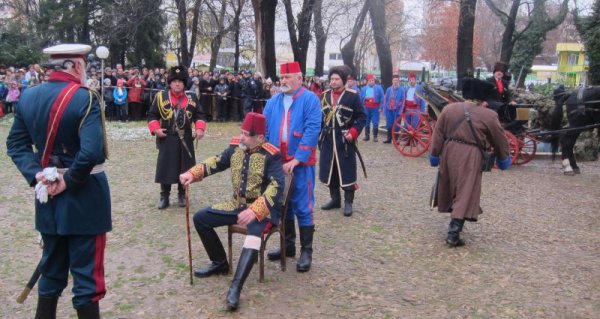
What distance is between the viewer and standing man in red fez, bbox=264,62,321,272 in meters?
4.90

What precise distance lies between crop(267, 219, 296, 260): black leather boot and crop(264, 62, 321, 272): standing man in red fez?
209 mm

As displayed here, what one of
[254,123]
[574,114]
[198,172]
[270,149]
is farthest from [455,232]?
[574,114]

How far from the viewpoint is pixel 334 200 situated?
23.8 feet

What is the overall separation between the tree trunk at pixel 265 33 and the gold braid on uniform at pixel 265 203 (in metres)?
15.4

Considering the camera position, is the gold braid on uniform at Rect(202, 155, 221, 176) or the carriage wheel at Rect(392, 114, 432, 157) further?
the carriage wheel at Rect(392, 114, 432, 157)

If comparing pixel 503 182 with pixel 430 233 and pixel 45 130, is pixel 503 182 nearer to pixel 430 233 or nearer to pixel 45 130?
pixel 430 233

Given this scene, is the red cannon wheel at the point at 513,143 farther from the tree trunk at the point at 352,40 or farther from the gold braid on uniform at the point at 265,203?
the tree trunk at the point at 352,40

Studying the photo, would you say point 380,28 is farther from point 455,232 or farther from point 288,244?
point 288,244

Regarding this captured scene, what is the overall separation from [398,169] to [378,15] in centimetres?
1206

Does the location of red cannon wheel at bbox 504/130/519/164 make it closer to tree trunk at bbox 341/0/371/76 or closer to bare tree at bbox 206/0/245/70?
tree trunk at bbox 341/0/371/76

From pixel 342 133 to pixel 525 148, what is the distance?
6.05m

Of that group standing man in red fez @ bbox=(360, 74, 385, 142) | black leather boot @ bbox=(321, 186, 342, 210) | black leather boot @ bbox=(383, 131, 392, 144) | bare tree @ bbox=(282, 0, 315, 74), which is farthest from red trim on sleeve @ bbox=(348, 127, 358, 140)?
bare tree @ bbox=(282, 0, 315, 74)

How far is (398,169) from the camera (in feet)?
34.2

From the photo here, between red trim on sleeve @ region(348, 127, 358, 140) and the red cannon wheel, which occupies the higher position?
red trim on sleeve @ region(348, 127, 358, 140)
